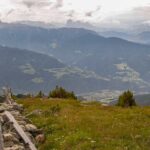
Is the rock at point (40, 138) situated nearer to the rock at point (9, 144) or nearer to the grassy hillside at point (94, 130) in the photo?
the grassy hillside at point (94, 130)

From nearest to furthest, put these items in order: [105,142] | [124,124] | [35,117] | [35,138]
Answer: [105,142] → [35,138] → [124,124] → [35,117]

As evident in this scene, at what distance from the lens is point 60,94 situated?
2350 inches

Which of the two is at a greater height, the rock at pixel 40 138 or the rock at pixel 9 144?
the rock at pixel 9 144

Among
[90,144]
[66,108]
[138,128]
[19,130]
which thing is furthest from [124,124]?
[66,108]

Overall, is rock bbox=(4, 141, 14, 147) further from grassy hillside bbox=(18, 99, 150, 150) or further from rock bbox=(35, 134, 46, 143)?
rock bbox=(35, 134, 46, 143)

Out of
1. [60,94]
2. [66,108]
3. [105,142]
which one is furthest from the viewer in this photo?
[60,94]

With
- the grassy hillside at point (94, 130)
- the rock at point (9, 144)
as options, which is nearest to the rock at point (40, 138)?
the grassy hillside at point (94, 130)

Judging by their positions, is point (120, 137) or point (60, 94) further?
point (60, 94)

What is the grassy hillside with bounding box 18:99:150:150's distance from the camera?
21422 millimetres

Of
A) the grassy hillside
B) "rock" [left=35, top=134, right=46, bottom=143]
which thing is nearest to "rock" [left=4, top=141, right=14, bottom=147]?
the grassy hillside

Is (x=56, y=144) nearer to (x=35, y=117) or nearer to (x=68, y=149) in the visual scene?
(x=68, y=149)

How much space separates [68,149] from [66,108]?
1464 cm

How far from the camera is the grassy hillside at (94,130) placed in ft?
70.3

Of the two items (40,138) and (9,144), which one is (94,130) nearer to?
(40,138)
